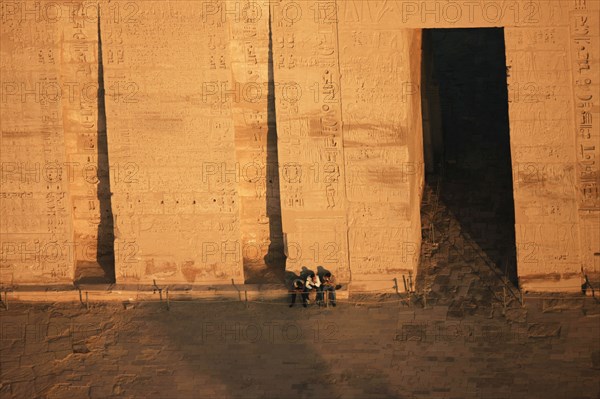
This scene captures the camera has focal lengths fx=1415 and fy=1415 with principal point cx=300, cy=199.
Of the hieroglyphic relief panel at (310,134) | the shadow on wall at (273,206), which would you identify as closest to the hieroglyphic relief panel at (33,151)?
the shadow on wall at (273,206)

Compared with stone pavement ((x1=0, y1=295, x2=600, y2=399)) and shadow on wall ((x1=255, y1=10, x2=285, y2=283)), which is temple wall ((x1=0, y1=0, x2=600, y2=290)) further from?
stone pavement ((x1=0, y1=295, x2=600, y2=399))

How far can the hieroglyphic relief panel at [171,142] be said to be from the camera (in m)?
20.3

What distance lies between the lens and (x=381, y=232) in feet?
67.1

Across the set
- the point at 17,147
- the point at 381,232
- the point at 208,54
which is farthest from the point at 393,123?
the point at 17,147

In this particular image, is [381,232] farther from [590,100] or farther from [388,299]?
[590,100]

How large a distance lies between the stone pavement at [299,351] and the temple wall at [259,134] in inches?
31.1

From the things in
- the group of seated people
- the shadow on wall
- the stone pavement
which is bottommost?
the stone pavement

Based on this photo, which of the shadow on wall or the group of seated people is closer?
the group of seated people

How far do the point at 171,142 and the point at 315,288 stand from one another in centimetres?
297

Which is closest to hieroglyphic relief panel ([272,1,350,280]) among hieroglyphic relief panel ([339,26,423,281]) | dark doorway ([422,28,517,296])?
hieroglyphic relief panel ([339,26,423,281])

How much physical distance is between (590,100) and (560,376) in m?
4.03

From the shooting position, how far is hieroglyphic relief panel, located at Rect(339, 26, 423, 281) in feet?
65.6

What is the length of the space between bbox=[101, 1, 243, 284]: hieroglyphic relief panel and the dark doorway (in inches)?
136

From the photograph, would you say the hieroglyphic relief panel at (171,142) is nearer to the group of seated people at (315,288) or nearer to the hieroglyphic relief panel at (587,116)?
the group of seated people at (315,288)
